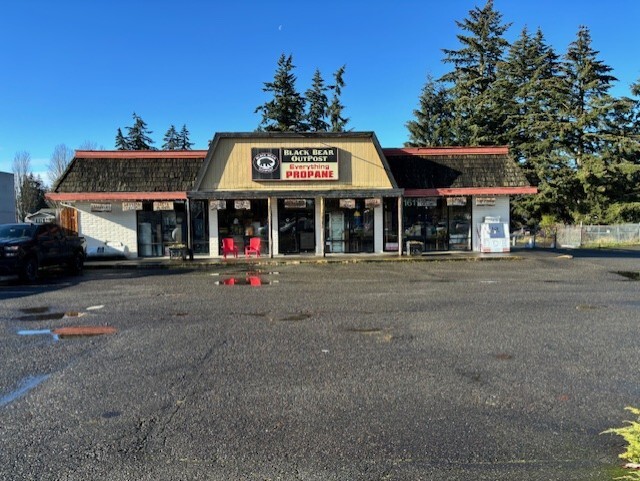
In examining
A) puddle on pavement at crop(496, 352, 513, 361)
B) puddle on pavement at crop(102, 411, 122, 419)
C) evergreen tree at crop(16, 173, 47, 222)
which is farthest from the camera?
evergreen tree at crop(16, 173, 47, 222)

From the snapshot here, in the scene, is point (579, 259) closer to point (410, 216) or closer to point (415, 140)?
point (410, 216)

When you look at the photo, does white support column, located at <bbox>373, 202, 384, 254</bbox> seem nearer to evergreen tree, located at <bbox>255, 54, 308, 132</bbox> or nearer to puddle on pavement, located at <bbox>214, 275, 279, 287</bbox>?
puddle on pavement, located at <bbox>214, 275, 279, 287</bbox>

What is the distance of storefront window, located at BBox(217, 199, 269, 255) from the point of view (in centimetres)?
2364

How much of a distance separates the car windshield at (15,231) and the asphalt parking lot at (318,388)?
544 cm

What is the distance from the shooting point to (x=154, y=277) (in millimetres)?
16328

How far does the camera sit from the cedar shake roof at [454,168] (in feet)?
77.4

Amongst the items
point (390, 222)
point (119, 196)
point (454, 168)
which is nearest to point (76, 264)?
point (119, 196)

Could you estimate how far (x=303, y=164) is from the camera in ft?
74.3

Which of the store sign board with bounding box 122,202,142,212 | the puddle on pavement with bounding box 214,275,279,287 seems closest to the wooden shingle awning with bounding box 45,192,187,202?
the store sign board with bounding box 122,202,142,212

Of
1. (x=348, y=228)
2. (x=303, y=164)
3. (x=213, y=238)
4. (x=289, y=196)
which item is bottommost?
(x=213, y=238)

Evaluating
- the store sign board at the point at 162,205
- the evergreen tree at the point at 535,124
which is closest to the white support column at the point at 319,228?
the store sign board at the point at 162,205

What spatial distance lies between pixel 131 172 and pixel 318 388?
66.0 ft

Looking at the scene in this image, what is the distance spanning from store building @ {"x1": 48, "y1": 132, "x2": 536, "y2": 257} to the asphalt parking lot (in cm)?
1175

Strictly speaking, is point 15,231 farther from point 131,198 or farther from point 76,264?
point 131,198
